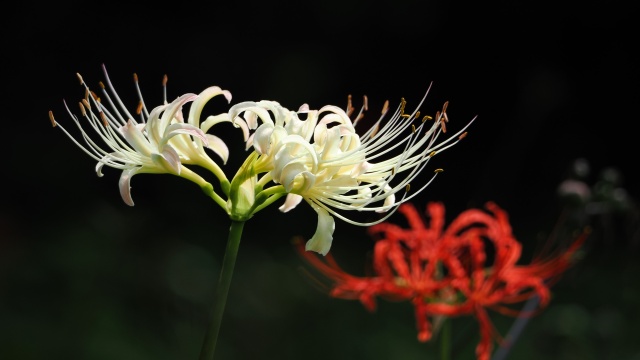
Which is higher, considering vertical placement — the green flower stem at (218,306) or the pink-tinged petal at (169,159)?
the pink-tinged petal at (169,159)

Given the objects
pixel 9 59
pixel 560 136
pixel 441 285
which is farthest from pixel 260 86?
pixel 441 285

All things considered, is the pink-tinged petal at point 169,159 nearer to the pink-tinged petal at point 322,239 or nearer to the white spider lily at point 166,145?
the white spider lily at point 166,145

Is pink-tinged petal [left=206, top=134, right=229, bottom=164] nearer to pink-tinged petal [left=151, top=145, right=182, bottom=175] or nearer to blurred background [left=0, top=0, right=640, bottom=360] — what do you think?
pink-tinged petal [left=151, top=145, right=182, bottom=175]

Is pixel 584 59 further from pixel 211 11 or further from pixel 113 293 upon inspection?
pixel 113 293

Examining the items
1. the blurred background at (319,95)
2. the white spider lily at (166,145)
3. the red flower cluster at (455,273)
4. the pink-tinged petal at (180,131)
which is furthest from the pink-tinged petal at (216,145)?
the blurred background at (319,95)

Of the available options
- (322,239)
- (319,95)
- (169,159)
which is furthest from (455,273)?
(319,95)

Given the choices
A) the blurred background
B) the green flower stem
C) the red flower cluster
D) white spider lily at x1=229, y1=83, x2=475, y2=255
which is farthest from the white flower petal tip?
the blurred background

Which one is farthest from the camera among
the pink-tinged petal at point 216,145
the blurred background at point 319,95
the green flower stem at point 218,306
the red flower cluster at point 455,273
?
the blurred background at point 319,95

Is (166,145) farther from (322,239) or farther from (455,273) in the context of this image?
(455,273)
